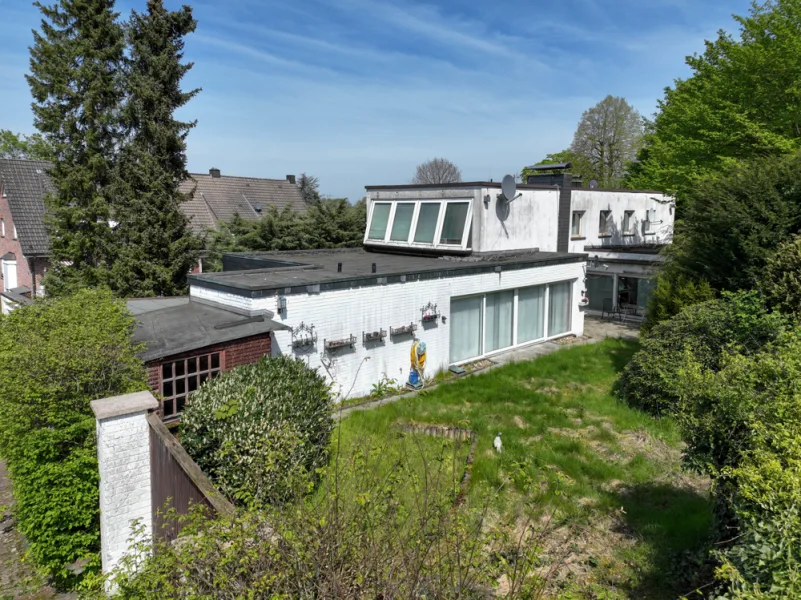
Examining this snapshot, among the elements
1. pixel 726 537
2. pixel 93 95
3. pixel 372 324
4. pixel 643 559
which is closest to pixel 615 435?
pixel 643 559

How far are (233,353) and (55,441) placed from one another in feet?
11.7

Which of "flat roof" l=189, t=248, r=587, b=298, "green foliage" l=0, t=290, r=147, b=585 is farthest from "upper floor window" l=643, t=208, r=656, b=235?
"green foliage" l=0, t=290, r=147, b=585

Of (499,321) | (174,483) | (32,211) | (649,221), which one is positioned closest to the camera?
(174,483)

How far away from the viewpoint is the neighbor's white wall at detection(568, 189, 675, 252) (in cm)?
2395

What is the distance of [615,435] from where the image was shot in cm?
991

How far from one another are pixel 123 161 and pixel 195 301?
11.5 meters

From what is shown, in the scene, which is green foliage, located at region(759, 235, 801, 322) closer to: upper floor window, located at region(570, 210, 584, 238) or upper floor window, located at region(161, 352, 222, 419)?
upper floor window, located at region(161, 352, 222, 419)

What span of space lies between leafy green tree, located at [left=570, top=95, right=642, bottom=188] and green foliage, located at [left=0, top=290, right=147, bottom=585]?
153ft

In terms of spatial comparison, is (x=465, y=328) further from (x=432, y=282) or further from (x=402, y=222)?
(x=402, y=222)

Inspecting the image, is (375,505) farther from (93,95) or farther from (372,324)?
(93,95)

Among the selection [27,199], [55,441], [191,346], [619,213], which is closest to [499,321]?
[191,346]

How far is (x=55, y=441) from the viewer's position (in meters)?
6.68

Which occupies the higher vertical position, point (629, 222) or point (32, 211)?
point (32, 211)

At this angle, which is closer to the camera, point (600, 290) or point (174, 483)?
point (174, 483)
